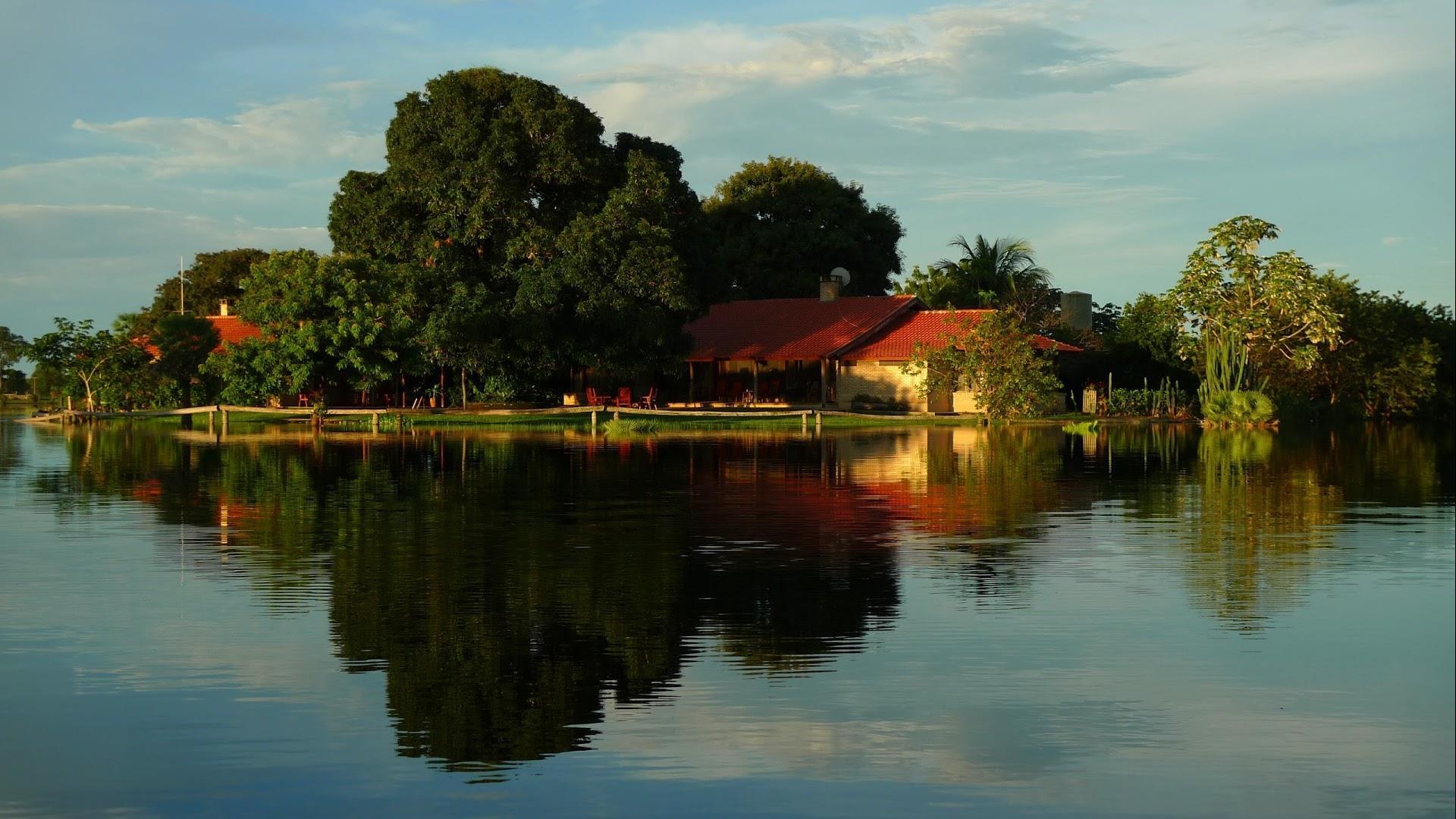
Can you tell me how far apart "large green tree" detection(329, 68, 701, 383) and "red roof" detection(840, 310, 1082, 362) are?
7.77m

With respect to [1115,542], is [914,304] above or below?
above

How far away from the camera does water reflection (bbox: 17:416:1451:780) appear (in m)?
10.3

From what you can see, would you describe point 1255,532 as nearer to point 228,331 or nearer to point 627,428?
point 627,428

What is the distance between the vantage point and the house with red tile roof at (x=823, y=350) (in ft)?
187

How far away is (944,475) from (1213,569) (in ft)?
41.6

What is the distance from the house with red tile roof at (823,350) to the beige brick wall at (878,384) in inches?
1.2

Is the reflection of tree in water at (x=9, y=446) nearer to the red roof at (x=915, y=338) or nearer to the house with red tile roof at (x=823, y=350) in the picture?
the house with red tile roof at (x=823, y=350)

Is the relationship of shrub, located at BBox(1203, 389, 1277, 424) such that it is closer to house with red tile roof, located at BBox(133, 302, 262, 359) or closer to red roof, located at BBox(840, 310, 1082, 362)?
red roof, located at BBox(840, 310, 1082, 362)

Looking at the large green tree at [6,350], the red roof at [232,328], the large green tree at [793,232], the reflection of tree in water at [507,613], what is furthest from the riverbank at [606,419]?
the large green tree at [6,350]

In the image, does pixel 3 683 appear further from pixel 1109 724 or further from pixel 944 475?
pixel 944 475

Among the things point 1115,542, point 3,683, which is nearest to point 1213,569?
point 1115,542

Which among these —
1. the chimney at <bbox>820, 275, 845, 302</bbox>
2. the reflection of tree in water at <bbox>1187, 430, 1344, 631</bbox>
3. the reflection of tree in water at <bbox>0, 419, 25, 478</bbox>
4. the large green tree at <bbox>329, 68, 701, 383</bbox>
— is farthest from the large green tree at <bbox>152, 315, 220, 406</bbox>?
the reflection of tree in water at <bbox>1187, 430, 1344, 631</bbox>

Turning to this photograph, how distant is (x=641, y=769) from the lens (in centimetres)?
793

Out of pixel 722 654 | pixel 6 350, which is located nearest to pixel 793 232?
pixel 6 350
